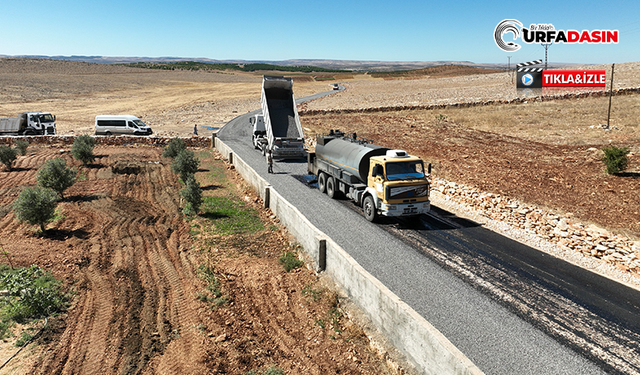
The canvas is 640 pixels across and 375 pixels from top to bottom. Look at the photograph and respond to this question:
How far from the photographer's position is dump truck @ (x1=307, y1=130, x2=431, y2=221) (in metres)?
16.3

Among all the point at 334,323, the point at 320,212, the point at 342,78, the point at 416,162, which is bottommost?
the point at 334,323

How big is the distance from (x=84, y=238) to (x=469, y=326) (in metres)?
15.8

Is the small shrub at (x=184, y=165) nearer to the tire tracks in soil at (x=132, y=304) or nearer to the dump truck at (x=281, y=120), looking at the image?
the dump truck at (x=281, y=120)

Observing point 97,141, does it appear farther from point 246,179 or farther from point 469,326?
point 469,326

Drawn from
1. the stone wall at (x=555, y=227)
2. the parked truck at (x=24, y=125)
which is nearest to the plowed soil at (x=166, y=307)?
the stone wall at (x=555, y=227)

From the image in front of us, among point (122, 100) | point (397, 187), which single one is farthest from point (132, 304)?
point (122, 100)

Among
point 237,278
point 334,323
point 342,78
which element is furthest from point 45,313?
point 342,78

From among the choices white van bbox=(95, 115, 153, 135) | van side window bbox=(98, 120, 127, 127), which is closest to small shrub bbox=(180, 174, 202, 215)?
white van bbox=(95, 115, 153, 135)

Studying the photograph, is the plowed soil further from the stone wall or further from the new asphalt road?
the stone wall

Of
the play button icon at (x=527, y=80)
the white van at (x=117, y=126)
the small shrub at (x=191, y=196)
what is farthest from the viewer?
the play button icon at (x=527, y=80)

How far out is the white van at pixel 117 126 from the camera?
41469 millimetres

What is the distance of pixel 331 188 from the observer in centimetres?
2086

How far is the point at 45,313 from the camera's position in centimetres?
1122

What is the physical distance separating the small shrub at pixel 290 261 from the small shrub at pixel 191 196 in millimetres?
7009
